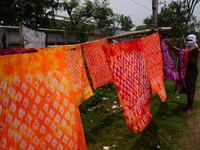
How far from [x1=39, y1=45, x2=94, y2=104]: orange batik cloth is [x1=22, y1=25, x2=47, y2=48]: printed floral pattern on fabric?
1.24 metres

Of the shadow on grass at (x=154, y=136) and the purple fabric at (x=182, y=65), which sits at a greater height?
the purple fabric at (x=182, y=65)

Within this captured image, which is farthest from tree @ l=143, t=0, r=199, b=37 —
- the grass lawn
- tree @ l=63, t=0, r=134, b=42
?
the grass lawn

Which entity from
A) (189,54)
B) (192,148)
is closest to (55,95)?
(192,148)

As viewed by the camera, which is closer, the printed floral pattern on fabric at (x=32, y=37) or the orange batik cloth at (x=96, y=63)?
the printed floral pattern on fabric at (x=32, y=37)

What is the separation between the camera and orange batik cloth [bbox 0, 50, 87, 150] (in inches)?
57.7

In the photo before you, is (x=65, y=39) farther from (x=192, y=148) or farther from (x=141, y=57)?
(x=192, y=148)

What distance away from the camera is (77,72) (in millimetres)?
3287

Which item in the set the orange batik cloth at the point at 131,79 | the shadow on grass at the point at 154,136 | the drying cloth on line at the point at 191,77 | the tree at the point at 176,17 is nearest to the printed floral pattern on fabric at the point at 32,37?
the orange batik cloth at the point at 131,79

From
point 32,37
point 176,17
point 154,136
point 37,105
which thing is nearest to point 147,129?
point 154,136

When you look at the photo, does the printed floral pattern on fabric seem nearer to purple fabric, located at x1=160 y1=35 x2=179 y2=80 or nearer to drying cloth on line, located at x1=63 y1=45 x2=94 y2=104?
drying cloth on line, located at x1=63 y1=45 x2=94 y2=104

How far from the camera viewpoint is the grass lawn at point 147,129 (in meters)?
2.98

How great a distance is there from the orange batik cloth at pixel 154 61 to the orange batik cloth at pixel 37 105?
1840 mm

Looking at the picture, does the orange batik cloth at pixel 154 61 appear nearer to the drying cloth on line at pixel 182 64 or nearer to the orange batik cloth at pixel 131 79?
the orange batik cloth at pixel 131 79

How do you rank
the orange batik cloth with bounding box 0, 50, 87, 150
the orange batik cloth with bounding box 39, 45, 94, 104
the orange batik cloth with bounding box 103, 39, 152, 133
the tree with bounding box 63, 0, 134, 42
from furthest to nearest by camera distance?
the tree with bounding box 63, 0, 134, 42
the orange batik cloth with bounding box 39, 45, 94, 104
the orange batik cloth with bounding box 103, 39, 152, 133
the orange batik cloth with bounding box 0, 50, 87, 150
